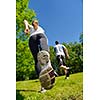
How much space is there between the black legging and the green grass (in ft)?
0.48

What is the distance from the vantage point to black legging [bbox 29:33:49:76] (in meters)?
2.77

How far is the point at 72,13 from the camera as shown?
9.08ft

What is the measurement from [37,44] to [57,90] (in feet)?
1.34

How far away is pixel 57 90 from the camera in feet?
8.87

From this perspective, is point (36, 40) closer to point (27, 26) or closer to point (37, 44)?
point (37, 44)

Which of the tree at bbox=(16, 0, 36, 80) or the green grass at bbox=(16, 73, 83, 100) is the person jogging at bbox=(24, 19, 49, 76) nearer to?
the tree at bbox=(16, 0, 36, 80)

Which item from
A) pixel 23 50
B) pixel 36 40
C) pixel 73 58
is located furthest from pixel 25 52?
pixel 73 58

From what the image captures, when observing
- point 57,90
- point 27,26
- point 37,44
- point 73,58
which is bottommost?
point 57,90

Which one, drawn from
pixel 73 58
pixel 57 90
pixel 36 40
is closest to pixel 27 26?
pixel 36 40

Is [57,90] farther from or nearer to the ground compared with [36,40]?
nearer to the ground
